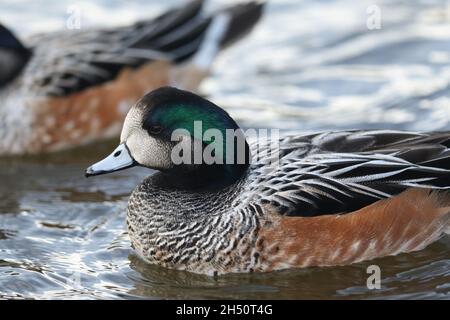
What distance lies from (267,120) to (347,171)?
3190mm

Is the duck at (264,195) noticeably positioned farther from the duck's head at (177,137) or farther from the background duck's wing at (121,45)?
the background duck's wing at (121,45)

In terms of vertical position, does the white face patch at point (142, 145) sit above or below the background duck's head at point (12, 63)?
below

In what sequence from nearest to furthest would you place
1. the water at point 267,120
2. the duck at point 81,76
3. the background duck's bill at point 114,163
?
the water at point 267,120 < the background duck's bill at point 114,163 < the duck at point 81,76

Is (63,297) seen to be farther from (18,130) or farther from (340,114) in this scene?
(340,114)

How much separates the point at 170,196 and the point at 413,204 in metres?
1.68

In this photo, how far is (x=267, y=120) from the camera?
10.3 meters

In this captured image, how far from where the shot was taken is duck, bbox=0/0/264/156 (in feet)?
32.9

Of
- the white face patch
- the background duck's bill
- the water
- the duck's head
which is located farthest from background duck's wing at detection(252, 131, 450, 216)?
the background duck's bill

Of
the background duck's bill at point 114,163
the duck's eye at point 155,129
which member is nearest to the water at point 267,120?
the background duck's bill at point 114,163

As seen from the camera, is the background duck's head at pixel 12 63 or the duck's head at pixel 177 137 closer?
the duck's head at pixel 177 137

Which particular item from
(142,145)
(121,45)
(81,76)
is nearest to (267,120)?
(121,45)

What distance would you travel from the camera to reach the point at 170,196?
7328 mm

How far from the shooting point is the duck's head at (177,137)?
7039 mm
